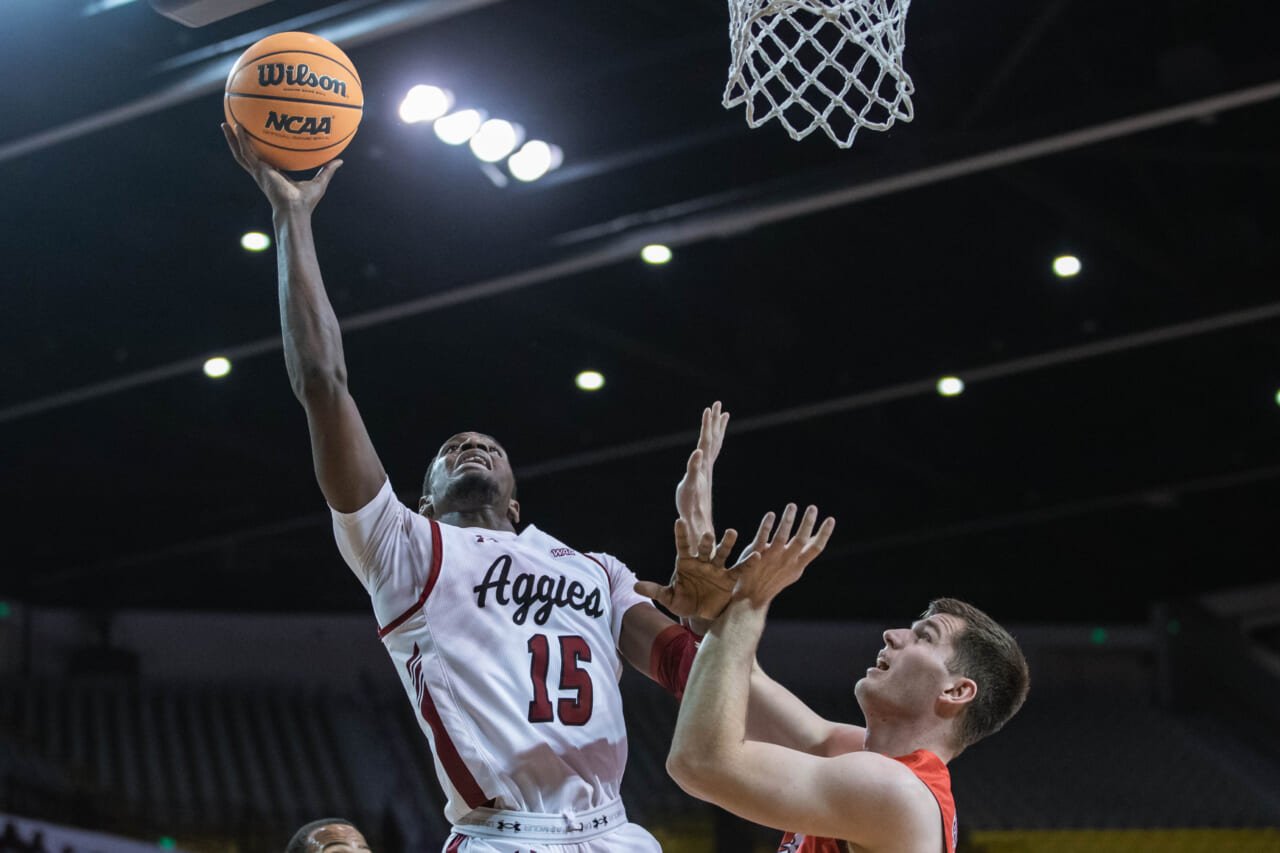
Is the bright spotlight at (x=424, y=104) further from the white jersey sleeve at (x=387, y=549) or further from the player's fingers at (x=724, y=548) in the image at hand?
the player's fingers at (x=724, y=548)

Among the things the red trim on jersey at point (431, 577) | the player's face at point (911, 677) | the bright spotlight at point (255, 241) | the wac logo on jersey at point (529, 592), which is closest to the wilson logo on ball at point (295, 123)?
the red trim on jersey at point (431, 577)

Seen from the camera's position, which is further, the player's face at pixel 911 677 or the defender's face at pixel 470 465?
the defender's face at pixel 470 465

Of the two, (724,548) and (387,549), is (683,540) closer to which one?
(724,548)

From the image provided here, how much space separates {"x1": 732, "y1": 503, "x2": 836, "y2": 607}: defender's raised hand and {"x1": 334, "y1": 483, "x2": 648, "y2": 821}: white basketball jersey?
790 mm

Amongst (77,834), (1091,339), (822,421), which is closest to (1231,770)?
(822,421)

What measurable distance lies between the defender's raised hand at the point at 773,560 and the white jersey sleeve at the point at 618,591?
0.94 m

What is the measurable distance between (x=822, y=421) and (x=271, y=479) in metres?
5.38

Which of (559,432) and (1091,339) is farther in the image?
(559,432)

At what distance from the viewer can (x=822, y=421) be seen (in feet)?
49.5

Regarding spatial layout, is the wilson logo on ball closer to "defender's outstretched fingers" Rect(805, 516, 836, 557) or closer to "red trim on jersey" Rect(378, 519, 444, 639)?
"red trim on jersey" Rect(378, 519, 444, 639)

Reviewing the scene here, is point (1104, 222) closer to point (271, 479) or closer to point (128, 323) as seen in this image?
point (128, 323)

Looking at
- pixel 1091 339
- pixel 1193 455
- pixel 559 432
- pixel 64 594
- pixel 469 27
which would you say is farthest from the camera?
pixel 64 594

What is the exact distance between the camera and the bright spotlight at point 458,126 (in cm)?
911

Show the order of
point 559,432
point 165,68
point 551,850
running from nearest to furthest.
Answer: point 551,850
point 165,68
point 559,432
